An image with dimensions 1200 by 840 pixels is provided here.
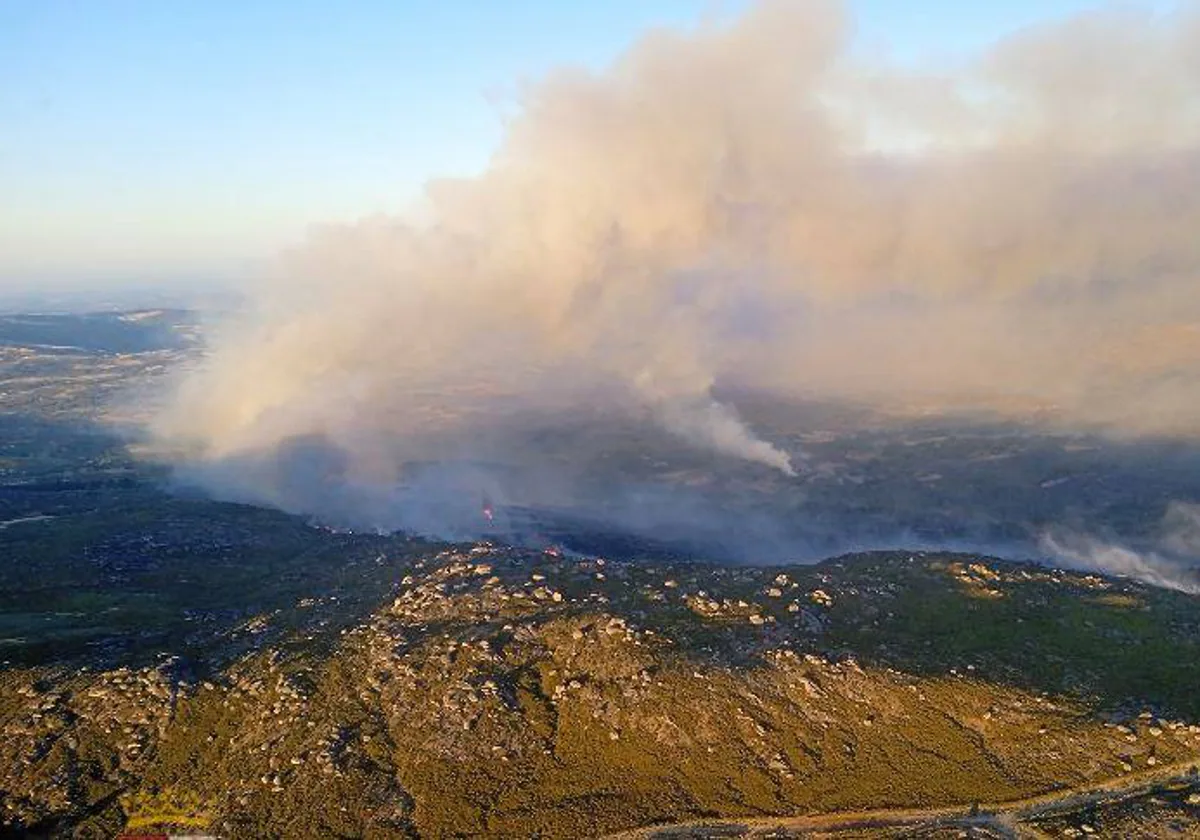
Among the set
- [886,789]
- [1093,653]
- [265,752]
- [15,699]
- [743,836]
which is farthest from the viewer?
[1093,653]

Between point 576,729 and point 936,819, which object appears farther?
point 576,729

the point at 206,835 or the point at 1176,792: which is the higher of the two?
the point at 1176,792

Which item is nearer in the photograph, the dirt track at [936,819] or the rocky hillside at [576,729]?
the dirt track at [936,819]

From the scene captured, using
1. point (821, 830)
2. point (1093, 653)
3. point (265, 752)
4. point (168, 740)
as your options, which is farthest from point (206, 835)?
point (1093, 653)

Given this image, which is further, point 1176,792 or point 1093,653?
point 1093,653

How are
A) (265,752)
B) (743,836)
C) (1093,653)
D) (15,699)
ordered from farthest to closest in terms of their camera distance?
(1093,653) → (15,699) → (265,752) → (743,836)

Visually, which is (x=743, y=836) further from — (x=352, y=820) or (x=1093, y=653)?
(x=1093, y=653)

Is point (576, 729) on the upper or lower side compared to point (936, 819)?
lower

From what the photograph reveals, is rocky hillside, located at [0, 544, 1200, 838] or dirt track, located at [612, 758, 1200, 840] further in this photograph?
rocky hillside, located at [0, 544, 1200, 838]
